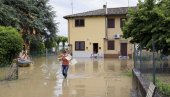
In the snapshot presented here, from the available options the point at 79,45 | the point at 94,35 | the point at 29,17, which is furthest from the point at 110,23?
the point at 29,17

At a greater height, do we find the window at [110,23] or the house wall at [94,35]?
the window at [110,23]

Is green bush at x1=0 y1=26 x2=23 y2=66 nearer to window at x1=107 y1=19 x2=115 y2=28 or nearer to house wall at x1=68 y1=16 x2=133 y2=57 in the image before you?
house wall at x1=68 y1=16 x2=133 y2=57

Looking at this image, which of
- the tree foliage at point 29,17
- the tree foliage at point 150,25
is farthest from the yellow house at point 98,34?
the tree foliage at point 150,25

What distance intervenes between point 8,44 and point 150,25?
24.2 feet

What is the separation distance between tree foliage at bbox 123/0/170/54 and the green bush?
21.2 ft

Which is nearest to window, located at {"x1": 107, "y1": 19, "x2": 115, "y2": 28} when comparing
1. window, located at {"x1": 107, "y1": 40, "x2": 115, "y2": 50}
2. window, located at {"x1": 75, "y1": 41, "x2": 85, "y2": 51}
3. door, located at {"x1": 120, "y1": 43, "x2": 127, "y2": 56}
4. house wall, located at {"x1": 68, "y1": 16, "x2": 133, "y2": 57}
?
house wall, located at {"x1": 68, "y1": 16, "x2": 133, "y2": 57}

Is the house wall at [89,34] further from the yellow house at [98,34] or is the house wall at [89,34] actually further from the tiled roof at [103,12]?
the tiled roof at [103,12]

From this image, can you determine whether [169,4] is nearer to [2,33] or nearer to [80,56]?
[2,33]

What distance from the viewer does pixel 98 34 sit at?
59719mm

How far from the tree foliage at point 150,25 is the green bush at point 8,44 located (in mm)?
6448

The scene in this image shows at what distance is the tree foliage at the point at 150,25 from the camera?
858 inches

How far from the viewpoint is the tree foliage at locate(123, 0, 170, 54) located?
858 inches

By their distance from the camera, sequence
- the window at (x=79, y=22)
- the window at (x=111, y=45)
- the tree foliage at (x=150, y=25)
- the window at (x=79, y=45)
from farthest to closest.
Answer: the window at (x=79, y=22)
the window at (x=79, y=45)
the window at (x=111, y=45)
the tree foliage at (x=150, y=25)

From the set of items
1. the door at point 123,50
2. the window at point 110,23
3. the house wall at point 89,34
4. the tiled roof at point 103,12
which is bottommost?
the door at point 123,50
